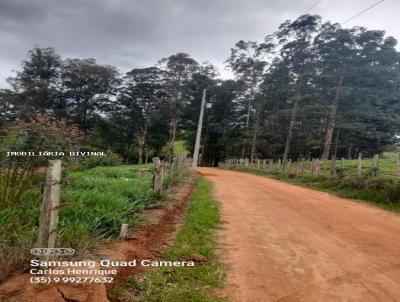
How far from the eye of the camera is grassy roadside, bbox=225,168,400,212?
40.6 ft

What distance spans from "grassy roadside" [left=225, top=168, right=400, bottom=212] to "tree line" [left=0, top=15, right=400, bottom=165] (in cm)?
1169

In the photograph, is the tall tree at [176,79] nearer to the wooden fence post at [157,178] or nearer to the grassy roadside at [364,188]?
the grassy roadside at [364,188]

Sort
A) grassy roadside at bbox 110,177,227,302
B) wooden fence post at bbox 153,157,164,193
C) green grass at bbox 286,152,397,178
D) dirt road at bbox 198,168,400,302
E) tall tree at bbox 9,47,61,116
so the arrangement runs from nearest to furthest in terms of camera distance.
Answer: grassy roadside at bbox 110,177,227,302 → dirt road at bbox 198,168,400,302 → wooden fence post at bbox 153,157,164,193 → green grass at bbox 286,152,397,178 → tall tree at bbox 9,47,61,116

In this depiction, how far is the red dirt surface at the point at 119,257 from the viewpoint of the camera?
314 cm

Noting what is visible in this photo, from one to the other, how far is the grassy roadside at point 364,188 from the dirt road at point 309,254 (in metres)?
2.38

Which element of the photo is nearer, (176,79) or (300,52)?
(300,52)

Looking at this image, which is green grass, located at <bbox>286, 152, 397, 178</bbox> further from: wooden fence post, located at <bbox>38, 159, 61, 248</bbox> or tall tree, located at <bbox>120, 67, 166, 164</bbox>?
tall tree, located at <bbox>120, 67, 166, 164</bbox>

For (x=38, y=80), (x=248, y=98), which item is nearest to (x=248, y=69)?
(x=248, y=98)

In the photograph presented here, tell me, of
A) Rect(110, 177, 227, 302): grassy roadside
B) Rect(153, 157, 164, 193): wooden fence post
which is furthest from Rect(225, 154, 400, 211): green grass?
Rect(110, 177, 227, 302): grassy roadside

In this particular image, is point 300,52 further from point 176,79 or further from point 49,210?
Result: point 49,210

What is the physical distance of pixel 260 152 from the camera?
50062mm

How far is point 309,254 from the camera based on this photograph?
5.75m

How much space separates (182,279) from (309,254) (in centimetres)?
231

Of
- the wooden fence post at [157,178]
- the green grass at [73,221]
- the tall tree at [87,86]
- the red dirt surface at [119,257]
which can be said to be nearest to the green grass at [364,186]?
the wooden fence post at [157,178]
